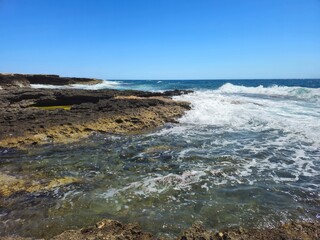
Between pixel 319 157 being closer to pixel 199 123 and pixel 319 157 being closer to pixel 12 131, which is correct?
pixel 199 123

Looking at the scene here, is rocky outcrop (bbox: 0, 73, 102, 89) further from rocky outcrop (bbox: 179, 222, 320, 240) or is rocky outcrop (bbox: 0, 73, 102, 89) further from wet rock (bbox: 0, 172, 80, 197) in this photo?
rocky outcrop (bbox: 179, 222, 320, 240)

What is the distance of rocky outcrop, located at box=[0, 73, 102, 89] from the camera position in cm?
4028

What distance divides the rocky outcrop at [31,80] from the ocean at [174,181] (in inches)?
1478

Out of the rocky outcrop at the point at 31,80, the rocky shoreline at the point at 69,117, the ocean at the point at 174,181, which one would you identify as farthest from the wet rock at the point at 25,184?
the rocky outcrop at the point at 31,80

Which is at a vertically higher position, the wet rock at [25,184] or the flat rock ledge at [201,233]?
the flat rock ledge at [201,233]

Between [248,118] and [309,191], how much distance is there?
828 centimetres

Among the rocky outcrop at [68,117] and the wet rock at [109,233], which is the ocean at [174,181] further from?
the rocky outcrop at [68,117]

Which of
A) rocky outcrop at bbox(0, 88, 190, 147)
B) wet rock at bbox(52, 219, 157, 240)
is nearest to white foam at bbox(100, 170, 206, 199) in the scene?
wet rock at bbox(52, 219, 157, 240)

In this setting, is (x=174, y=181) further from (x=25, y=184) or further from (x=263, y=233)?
(x=25, y=184)

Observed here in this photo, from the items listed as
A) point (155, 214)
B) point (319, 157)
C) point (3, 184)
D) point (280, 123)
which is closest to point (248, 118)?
point (280, 123)

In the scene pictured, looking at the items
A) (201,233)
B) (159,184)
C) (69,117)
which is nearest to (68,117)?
(69,117)

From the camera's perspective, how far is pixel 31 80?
167ft

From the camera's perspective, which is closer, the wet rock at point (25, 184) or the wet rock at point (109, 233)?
the wet rock at point (109, 233)

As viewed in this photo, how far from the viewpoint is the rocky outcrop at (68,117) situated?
29.7ft
